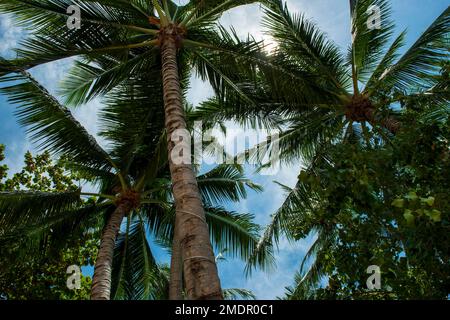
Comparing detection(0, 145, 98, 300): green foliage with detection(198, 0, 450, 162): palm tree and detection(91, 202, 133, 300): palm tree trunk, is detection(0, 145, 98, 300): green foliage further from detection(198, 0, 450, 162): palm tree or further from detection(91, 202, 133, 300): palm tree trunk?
detection(198, 0, 450, 162): palm tree

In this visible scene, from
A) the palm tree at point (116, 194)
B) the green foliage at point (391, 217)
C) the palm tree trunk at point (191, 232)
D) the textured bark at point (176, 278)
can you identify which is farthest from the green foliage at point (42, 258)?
the green foliage at point (391, 217)

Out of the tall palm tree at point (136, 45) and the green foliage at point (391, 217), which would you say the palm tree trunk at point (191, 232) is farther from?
the green foliage at point (391, 217)

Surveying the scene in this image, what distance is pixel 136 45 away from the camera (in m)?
7.70

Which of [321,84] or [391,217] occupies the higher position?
[321,84]

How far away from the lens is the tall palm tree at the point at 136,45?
23.1ft

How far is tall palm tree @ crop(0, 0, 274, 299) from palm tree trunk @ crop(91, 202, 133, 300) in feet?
7.62

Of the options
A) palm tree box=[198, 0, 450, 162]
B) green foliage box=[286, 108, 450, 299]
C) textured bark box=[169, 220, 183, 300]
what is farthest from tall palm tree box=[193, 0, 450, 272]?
green foliage box=[286, 108, 450, 299]

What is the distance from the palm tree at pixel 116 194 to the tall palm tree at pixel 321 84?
1.24 meters

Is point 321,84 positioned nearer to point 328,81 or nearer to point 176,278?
point 328,81

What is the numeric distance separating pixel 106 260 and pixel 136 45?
3.63 meters

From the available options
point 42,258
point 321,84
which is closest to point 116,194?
point 42,258

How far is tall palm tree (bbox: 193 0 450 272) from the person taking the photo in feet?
27.5
